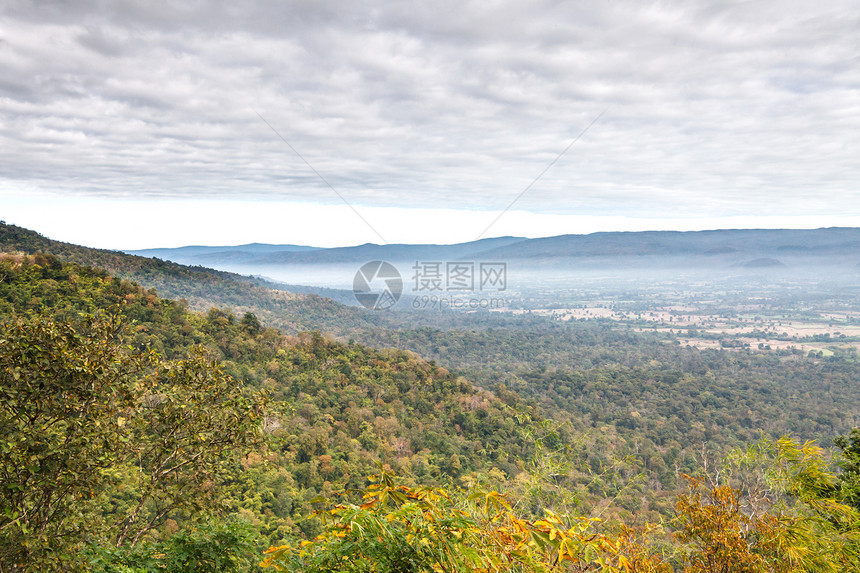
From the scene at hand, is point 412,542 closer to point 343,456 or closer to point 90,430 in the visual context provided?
point 90,430

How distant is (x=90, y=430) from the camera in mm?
3904

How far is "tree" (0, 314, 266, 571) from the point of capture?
12.0ft

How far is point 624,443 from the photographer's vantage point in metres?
33.6

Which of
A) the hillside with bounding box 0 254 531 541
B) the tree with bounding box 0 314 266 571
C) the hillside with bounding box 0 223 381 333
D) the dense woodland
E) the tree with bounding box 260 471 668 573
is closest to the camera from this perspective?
the tree with bounding box 260 471 668 573

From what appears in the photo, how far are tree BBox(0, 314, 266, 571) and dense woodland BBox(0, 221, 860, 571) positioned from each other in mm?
21

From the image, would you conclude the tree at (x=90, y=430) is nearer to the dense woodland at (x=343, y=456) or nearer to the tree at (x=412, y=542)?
the dense woodland at (x=343, y=456)

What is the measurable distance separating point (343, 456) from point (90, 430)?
59.8ft

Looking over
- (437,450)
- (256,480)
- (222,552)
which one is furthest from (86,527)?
(437,450)

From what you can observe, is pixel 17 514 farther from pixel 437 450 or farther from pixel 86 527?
pixel 437 450

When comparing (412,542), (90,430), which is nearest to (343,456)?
(90,430)

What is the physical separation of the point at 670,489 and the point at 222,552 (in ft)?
91.0

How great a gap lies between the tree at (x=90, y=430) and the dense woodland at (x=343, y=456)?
0.02 meters

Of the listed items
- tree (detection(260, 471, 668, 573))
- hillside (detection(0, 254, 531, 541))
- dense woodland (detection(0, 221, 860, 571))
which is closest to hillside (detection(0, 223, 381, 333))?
dense woodland (detection(0, 221, 860, 571))

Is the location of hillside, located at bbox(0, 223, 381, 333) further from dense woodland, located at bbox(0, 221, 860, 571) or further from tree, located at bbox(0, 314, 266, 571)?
tree, located at bbox(0, 314, 266, 571)
